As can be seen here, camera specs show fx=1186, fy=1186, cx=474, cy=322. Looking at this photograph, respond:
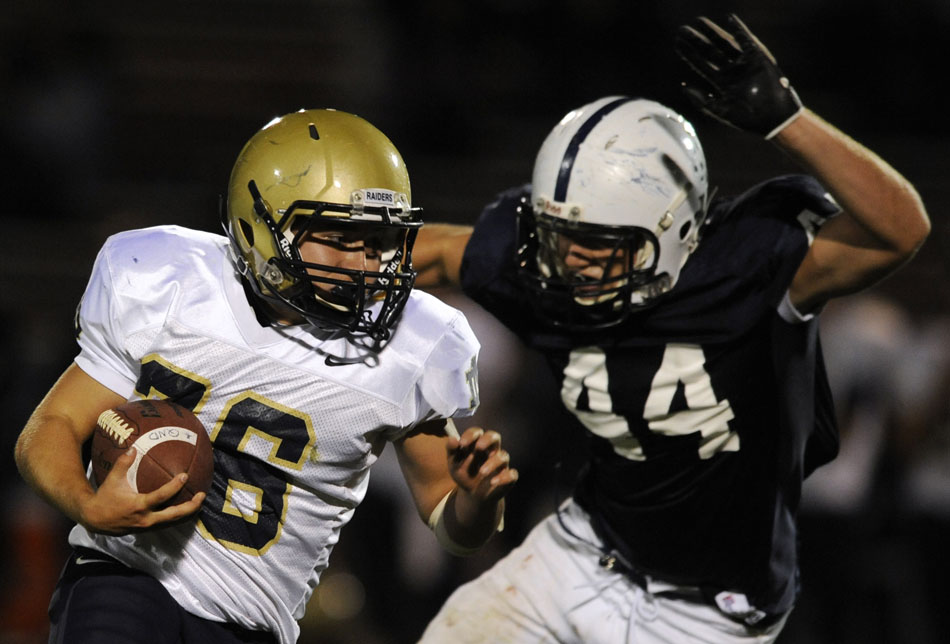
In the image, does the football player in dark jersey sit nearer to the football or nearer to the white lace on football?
the football

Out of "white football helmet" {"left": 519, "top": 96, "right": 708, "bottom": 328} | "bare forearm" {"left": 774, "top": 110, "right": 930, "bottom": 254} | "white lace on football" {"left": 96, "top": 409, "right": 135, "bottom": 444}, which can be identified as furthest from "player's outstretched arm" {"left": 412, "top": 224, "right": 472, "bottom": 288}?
"white lace on football" {"left": 96, "top": 409, "right": 135, "bottom": 444}

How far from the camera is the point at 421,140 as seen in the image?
6590mm

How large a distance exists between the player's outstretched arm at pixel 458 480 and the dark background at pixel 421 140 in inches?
97.8

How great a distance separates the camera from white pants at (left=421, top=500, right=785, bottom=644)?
3061 millimetres

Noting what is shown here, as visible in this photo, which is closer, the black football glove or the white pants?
the black football glove

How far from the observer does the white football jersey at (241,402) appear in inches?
96.9

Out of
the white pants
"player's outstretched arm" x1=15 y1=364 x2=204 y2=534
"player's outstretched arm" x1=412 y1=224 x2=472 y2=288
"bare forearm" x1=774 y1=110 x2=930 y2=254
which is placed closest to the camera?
"player's outstretched arm" x1=15 y1=364 x2=204 y2=534

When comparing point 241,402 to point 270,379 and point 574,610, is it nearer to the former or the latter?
point 270,379

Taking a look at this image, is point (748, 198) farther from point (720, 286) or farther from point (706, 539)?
point (706, 539)

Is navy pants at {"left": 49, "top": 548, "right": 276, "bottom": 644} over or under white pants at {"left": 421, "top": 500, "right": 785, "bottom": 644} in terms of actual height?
over

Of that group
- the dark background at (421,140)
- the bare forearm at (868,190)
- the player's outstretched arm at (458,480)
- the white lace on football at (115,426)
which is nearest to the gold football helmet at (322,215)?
the player's outstretched arm at (458,480)

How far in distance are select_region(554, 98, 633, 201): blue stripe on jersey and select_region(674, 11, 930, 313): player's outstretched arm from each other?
264 millimetres

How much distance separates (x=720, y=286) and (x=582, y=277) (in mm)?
339

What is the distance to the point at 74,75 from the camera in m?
6.36
